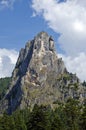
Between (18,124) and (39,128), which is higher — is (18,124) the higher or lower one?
the higher one

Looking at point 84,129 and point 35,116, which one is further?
point 84,129

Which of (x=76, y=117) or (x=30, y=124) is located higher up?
(x=76, y=117)

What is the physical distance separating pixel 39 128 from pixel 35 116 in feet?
7.06

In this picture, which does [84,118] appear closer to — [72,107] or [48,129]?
[72,107]

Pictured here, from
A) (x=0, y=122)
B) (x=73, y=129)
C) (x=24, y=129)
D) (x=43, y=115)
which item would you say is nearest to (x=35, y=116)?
(x=43, y=115)

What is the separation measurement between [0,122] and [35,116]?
22.9m

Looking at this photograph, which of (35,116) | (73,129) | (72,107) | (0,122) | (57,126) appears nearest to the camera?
(35,116)

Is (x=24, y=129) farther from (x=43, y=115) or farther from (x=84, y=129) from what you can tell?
(x=43, y=115)

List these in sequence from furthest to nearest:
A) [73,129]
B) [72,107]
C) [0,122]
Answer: [72,107] → [73,129] → [0,122]

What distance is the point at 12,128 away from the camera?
91000 mm

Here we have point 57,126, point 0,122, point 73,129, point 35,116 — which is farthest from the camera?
point 73,129

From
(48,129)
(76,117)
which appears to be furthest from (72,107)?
(48,129)

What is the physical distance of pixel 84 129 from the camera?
308 feet

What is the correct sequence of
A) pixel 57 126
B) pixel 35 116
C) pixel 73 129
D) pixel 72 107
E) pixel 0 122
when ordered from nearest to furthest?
pixel 35 116
pixel 57 126
pixel 0 122
pixel 73 129
pixel 72 107
